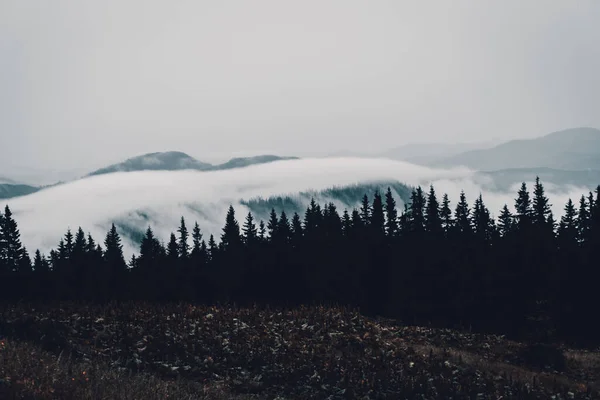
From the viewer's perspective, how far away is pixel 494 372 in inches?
785

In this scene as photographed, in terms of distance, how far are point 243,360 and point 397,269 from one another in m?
45.3

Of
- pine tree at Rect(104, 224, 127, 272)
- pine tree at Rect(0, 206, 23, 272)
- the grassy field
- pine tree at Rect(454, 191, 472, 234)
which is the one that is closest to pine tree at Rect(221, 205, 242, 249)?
pine tree at Rect(104, 224, 127, 272)

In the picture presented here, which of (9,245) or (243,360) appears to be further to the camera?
(9,245)

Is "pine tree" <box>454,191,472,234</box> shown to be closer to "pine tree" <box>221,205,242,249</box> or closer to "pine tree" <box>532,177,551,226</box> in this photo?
"pine tree" <box>532,177,551,226</box>

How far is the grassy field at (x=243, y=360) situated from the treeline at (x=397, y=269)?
1278 centimetres

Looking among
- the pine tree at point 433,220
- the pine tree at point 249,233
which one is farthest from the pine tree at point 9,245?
the pine tree at point 433,220

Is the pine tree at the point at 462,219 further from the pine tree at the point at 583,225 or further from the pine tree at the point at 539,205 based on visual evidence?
the pine tree at the point at 583,225

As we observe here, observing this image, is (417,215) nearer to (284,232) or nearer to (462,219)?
(462,219)

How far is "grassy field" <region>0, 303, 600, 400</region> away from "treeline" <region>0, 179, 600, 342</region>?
12780 mm

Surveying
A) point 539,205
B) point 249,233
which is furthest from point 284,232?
point 539,205

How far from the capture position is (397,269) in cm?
6072

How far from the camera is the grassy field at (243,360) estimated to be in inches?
492

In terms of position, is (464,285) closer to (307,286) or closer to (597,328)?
(597,328)

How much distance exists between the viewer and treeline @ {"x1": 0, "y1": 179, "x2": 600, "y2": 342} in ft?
169
